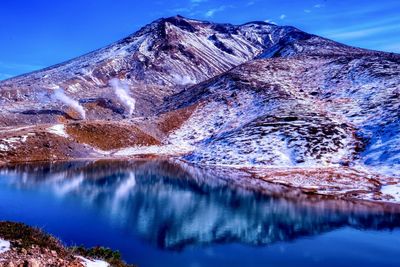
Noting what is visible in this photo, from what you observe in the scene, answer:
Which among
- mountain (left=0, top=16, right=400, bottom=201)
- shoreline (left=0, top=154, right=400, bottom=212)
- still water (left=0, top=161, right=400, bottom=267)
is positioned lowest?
still water (left=0, top=161, right=400, bottom=267)

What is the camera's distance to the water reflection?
119ft

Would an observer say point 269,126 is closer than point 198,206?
No

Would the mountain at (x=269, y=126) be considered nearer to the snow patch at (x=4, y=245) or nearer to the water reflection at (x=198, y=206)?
the water reflection at (x=198, y=206)

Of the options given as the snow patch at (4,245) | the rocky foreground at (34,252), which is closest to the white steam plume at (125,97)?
the rocky foreground at (34,252)

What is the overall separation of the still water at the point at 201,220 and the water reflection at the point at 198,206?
3.6 inches

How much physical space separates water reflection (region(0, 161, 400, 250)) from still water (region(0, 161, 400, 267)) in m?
0.09


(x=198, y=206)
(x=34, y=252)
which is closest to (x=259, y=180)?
(x=198, y=206)

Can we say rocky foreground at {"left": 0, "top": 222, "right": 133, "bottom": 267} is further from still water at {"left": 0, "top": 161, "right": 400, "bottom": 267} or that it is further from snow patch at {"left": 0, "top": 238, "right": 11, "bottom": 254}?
still water at {"left": 0, "top": 161, "right": 400, "bottom": 267}

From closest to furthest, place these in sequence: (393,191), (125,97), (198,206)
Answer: (198,206)
(393,191)
(125,97)

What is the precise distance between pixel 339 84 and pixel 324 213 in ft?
268

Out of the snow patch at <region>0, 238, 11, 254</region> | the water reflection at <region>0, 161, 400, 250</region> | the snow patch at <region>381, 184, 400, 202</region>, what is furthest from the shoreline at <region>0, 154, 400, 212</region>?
Answer: the snow patch at <region>0, 238, 11, 254</region>

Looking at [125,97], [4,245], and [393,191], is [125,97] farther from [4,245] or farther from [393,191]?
[4,245]

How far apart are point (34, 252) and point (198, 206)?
28302 mm

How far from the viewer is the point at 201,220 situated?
133 feet
